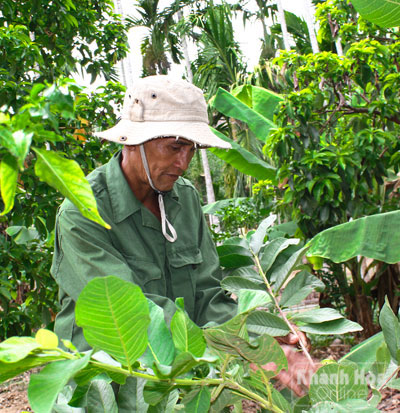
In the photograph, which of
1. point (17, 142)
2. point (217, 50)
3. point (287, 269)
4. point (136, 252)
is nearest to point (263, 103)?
point (136, 252)

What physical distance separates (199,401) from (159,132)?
94 centimetres

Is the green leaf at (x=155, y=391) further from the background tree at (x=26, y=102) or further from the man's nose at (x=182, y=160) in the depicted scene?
the background tree at (x=26, y=102)

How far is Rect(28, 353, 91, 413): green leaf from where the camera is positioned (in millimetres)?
434

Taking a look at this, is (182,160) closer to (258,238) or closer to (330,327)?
(258,238)

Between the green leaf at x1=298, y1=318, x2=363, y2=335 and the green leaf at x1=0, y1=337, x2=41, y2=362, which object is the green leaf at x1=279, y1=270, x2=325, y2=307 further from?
the green leaf at x1=0, y1=337, x2=41, y2=362

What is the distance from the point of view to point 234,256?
144 cm

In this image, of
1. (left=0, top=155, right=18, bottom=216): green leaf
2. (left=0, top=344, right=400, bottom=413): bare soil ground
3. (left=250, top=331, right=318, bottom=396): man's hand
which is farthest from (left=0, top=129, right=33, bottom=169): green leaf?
(left=0, top=344, right=400, bottom=413): bare soil ground

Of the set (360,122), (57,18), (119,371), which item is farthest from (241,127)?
(119,371)

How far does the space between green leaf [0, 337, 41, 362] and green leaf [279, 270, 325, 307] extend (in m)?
0.63

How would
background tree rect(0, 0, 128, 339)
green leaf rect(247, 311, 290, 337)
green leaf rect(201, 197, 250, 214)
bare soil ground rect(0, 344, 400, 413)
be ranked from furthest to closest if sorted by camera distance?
green leaf rect(201, 197, 250, 214), bare soil ground rect(0, 344, 400, 413), background tree rect(0, 0, 128, 339), green leaf rect(247, 311, 290, 337)

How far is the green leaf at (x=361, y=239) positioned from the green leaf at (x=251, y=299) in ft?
6.71

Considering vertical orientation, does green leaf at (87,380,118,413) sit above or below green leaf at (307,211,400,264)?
above

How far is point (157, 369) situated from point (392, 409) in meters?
2.69

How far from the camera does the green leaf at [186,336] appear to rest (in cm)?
57
